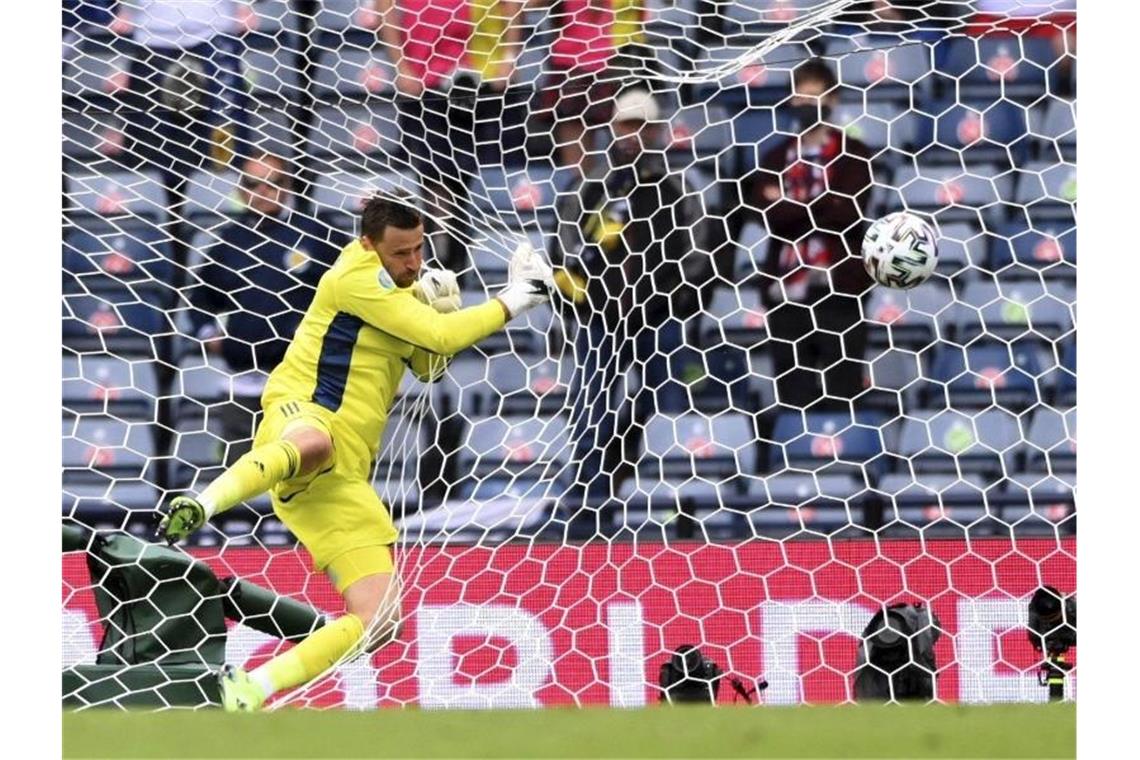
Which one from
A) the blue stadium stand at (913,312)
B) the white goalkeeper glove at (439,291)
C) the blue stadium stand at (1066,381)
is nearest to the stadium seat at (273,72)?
the white goalkeeper glove at (439,291)

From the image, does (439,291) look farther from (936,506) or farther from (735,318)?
(936,506)

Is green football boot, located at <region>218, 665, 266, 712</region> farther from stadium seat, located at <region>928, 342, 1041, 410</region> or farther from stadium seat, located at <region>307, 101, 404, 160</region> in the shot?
stadium seat, located at <region>928, 342, 1041, 410</region>

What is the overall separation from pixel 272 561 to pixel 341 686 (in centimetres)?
31

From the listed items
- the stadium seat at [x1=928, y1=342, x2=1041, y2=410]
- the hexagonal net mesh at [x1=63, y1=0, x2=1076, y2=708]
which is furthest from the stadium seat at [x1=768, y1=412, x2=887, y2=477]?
the stadium seat at [x1=928, y1=342, x2=1041, y2=410]

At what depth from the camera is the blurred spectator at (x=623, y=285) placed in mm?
3740

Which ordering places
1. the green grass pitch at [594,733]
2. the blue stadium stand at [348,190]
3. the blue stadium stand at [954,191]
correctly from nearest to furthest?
1. the green grass pitch at [594,733]
2. the blue stadium stand at [348,190]
3. the blue stadium stand at [954,191]

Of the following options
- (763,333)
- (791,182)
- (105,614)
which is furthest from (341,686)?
(791,182)

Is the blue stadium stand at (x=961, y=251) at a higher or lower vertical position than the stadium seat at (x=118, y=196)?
lower

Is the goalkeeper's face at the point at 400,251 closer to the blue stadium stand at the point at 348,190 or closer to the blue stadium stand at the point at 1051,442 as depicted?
the blue stadium stand at the point at 348,190

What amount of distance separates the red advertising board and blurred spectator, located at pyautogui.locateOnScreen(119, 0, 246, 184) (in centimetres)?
93

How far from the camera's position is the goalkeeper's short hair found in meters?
3.33

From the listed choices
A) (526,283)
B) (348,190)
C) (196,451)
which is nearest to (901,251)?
(526,283)

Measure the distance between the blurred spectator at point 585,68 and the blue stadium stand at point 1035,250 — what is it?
1.00 meters

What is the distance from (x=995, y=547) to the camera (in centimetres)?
381
